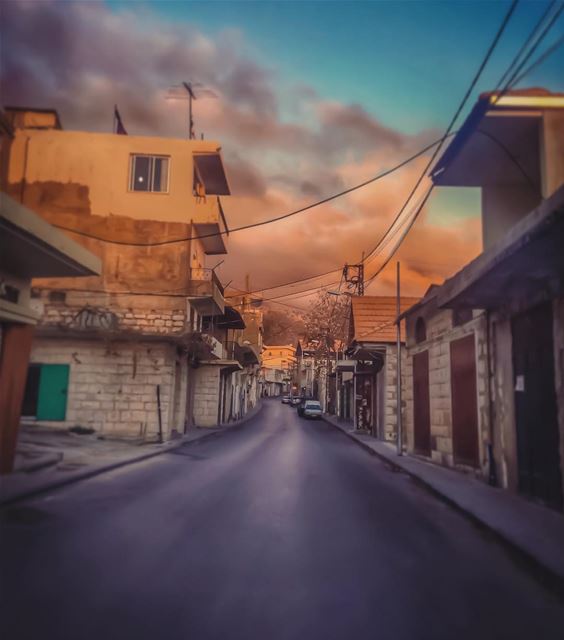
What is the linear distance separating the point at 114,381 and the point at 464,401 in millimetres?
13890

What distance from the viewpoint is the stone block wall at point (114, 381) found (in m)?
21.9

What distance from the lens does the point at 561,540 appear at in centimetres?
694

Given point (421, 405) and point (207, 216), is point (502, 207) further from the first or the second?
point (207, 216)

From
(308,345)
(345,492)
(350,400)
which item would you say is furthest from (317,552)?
(308,345)

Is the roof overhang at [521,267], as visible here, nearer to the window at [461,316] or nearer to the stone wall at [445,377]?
the stone wall at [445,377]

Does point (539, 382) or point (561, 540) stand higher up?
point (539, 382)

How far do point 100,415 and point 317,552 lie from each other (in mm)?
17756

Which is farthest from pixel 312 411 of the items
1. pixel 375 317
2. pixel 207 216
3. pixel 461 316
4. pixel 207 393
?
pixel 461 316

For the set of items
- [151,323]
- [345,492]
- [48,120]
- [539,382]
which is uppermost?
[48,120]

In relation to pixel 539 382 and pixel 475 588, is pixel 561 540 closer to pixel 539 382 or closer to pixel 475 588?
pixel 475 588

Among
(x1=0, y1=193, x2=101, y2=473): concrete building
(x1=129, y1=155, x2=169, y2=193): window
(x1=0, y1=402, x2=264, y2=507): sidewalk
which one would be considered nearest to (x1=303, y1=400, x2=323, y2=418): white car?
(x1=0, y1=402, x2=264, y2=507): sidewalk

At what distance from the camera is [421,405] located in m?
19.1

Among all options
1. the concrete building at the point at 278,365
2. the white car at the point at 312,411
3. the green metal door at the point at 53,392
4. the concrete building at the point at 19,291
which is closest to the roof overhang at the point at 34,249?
the concrete building at the point at 19,291

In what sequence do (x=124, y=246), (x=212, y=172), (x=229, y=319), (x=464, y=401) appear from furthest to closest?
(x=229, y=319) → (x=212, y=172) → (x=124, y=246) → (x=464, y=401)
